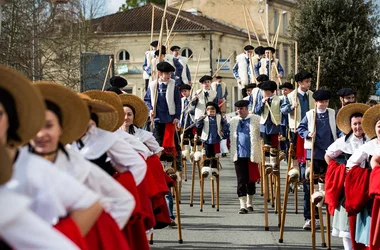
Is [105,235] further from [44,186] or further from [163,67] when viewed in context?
[163,67]

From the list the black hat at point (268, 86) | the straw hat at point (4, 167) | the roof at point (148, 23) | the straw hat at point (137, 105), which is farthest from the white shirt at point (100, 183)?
the roof at point (148, 23)

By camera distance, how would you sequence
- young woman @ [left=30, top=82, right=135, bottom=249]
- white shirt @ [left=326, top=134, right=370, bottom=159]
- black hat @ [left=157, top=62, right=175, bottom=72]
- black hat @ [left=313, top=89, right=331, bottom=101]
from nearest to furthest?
young woman @ [left=30, top=82, right=135, bottom=249]
white shirt @ [left=326, top=134, right=370, bottom=159]
black hat @ [left=313, top=89, right=331, bottom=101]
black hat @ [left=157, top=62, right=175, bottom=72]

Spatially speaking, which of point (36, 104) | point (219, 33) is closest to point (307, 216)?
point (36, 104)

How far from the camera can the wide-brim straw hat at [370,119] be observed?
10.7m

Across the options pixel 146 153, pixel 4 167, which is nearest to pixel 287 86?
pixel 146 153

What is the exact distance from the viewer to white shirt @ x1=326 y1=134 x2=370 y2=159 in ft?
38.1

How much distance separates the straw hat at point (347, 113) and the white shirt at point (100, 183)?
211 inches

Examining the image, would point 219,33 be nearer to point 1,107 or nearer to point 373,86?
point 373,86

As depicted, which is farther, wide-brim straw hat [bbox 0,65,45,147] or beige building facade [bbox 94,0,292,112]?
beige building facade [bbox 94,0,292,112]

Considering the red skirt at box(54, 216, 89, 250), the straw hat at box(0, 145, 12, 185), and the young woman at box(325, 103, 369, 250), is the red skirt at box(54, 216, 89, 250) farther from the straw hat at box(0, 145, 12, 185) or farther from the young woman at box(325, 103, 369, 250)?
the young woman at box(325, 103, 369, 250)

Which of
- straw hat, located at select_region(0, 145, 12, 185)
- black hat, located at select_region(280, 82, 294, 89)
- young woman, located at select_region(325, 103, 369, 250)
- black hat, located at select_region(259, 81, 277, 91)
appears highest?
straw hat, located at select_region(0, 145, 12, 185)

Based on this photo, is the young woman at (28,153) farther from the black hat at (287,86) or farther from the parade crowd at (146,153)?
the black hat at (287,86)

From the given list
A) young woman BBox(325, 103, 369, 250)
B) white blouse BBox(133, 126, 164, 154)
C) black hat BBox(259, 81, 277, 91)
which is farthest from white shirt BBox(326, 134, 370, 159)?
black hat BBox(259, 81, 277, 91)

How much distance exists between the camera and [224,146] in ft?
82.4
